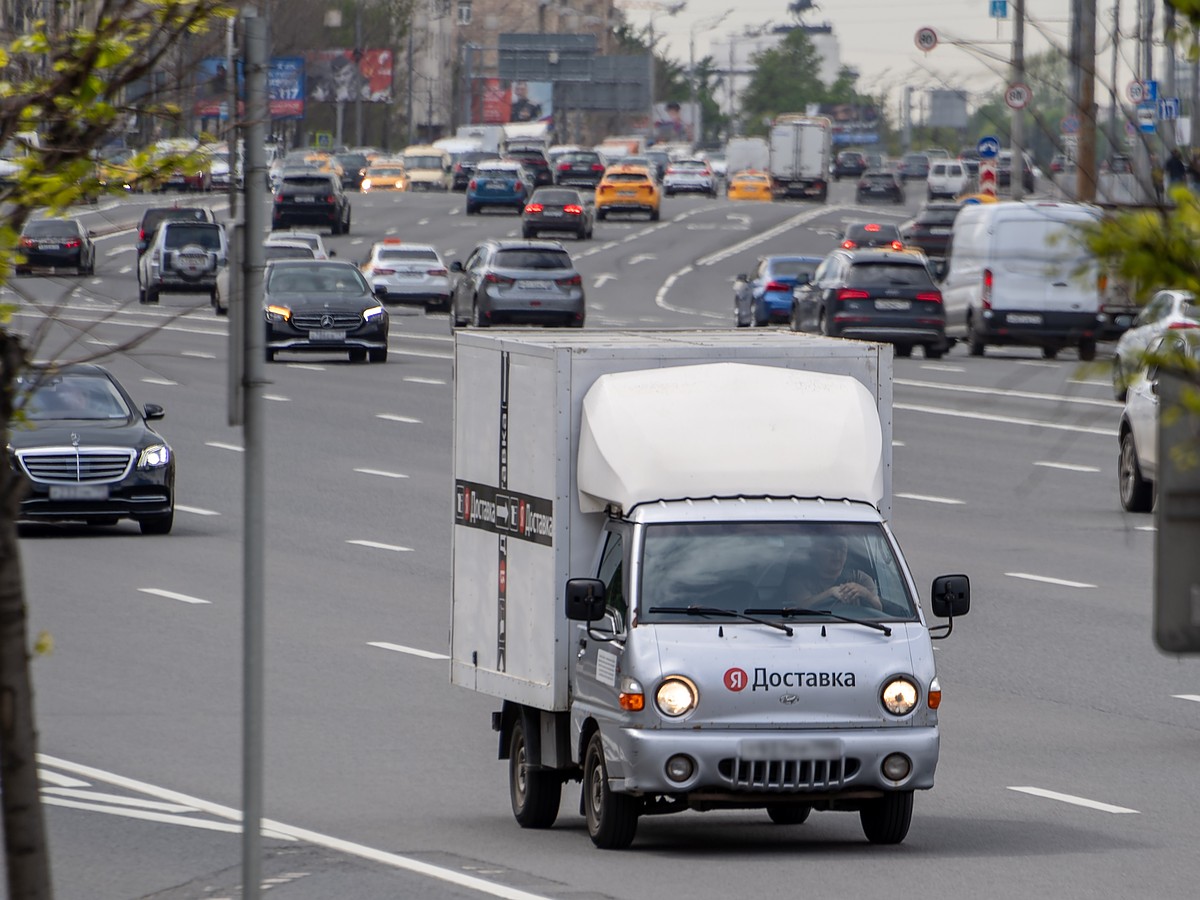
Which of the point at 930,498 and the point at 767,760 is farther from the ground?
the point at 767,760

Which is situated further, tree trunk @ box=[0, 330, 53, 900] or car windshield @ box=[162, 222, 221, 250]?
car windshield @ box=[162, 222, 221, 250]

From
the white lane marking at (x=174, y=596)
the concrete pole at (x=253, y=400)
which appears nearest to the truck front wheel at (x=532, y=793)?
the concrete pole at (x=253, y=400)

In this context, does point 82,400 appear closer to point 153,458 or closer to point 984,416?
point 153,458

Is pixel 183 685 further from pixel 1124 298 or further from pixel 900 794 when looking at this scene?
pixel 1124 298

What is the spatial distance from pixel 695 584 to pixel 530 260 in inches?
1334

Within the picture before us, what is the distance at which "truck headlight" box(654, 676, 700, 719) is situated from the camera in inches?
419

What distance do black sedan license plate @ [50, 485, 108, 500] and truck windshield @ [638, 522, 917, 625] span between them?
42.5ft

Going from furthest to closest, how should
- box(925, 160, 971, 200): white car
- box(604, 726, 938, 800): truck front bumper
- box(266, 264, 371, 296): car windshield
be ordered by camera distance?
box(925, 160, 971, 200): white car, box(266, 264, 371, 296): car windshield, box(604, 726, 938, 800): truck front bumper

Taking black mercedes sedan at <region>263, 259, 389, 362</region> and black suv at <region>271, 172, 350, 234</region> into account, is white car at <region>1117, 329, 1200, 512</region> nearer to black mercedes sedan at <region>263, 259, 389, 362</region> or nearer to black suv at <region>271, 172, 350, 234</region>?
black mercedes sedan at <region>263, 259, 389, 362</region>

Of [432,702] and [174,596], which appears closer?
[432,702]

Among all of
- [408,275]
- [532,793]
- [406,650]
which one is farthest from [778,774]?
[408,275]

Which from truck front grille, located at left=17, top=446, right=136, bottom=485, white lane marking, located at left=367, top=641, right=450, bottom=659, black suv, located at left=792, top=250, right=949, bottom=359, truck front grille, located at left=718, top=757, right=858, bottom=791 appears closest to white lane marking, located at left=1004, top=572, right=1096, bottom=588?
white lane marking, located at left=367, top=641, right=450, bottom=659

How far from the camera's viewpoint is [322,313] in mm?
39281

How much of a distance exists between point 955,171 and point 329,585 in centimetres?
9333
